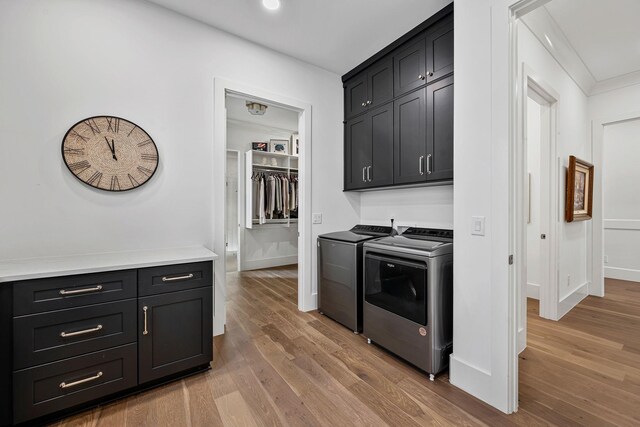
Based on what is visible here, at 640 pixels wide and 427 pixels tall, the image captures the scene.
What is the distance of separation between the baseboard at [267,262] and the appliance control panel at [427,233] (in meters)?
3.27

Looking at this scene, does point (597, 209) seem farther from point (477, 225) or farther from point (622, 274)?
point (477, 225)

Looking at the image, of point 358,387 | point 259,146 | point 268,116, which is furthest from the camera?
point 259,146

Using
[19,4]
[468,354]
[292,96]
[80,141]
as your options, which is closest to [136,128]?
[80,141]

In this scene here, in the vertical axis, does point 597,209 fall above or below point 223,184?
below

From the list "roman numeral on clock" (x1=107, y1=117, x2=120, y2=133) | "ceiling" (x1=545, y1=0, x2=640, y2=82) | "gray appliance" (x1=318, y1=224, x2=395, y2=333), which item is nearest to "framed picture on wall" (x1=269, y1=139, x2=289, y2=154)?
"gray appliance" (x1=318, y1=224, x2=395, y2=333)

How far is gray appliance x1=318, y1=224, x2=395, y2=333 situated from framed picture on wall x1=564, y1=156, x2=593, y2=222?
6.53 ft

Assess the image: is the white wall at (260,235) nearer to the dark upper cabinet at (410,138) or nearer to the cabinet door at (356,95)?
the cabinet door at (356,95)

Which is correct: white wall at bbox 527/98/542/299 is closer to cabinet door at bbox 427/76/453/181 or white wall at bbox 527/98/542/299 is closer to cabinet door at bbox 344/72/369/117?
Answer: cabinet door at bbox 427/76/453/181

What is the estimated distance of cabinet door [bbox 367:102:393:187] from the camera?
2768 mm

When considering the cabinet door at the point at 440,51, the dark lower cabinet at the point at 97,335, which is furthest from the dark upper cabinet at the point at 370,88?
the dark lower cabinet at the point at 97,335

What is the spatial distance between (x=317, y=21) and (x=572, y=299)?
425 centimetres

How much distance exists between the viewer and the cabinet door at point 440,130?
220 cm

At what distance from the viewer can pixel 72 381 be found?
60.5 inches

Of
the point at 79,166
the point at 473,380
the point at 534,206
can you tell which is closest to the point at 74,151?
the point at 79,166
